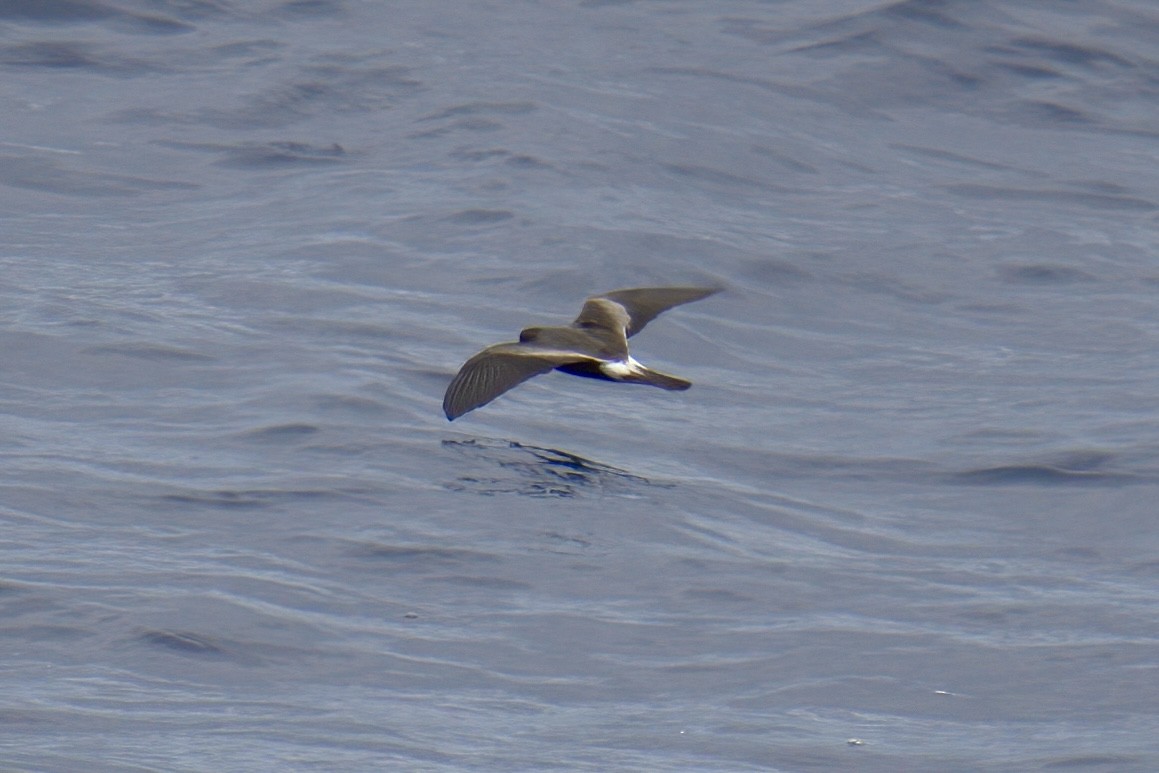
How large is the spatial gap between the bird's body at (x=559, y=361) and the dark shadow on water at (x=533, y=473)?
36 cm

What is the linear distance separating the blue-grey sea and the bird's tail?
454 mm

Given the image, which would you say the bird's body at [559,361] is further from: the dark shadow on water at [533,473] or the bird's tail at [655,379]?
the dark shadow on water at [533,473]

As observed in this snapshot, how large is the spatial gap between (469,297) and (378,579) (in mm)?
4437

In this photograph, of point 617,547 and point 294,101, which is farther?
point 294,101

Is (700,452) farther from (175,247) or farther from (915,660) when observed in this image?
(175,247)

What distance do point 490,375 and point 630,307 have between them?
163 cm

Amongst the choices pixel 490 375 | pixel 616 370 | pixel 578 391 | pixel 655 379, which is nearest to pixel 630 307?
pixel 578 391

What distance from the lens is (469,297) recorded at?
1107 cm

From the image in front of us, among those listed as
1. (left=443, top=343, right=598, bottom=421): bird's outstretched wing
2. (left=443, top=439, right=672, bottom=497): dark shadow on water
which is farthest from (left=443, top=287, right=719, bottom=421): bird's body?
(left=443, top=439, right=672, bottom=497): dark shadow on water

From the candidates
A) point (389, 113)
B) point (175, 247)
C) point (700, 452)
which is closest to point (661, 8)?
point (389, 113)

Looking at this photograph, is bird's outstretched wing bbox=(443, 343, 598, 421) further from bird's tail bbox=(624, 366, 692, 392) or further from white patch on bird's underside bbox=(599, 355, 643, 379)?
bird's tail bbox=(624, 366, 692, 392)

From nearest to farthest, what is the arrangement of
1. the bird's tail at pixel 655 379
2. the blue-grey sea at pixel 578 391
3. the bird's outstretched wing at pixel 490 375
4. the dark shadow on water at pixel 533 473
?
the blue-grey sea at pixel 578 391, the bird's outstretched wing at pixel 490 375, the bird's tail at pixel 655 379, the dark shadow on water at pixel 533 473

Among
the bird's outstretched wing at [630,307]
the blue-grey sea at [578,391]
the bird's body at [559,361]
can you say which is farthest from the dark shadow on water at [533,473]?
the bird's outstretched wing at [630,307]

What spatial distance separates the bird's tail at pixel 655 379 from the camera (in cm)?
782
